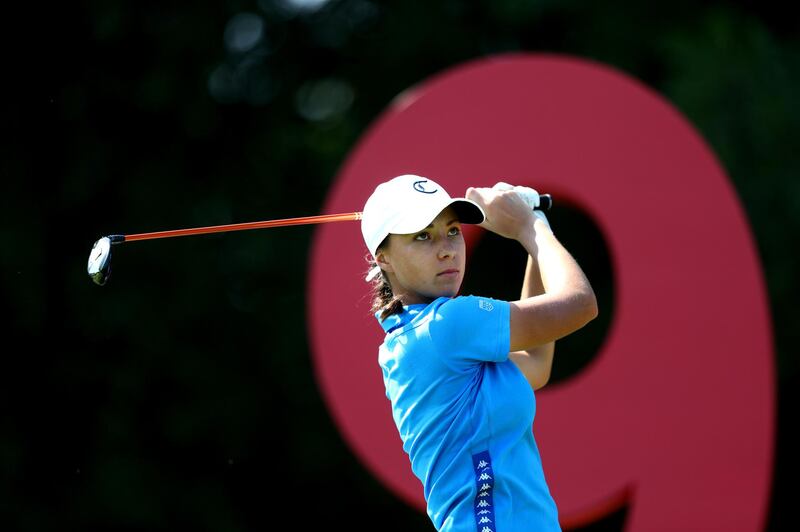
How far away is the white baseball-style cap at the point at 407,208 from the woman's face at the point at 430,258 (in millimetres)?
39

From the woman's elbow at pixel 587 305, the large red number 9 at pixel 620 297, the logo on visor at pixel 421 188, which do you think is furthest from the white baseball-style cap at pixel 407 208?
the large red number 9 at pixel 620 297

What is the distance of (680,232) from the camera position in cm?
632

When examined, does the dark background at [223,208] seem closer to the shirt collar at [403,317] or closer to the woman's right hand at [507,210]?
the woman's right hand at [507,210]

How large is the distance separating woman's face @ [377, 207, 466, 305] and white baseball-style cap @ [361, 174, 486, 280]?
4cm

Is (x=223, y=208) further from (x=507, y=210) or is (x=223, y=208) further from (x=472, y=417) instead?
(x=472, y=417)

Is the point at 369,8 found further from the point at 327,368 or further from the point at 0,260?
the point at 327,368

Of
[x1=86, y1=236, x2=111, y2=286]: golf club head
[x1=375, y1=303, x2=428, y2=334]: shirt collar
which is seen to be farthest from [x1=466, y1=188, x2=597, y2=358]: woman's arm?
[x1=86, y1=236, x2=111, y2=286]: golf club head

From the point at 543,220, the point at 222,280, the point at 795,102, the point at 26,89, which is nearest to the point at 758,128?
the point at 795,102

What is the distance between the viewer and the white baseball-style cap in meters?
3.04

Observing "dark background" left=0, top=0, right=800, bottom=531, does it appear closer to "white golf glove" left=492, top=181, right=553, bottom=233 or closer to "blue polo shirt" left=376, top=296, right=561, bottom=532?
"white golf glove" left=492, top=181, right=553, bottom=233

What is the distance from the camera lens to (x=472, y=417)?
2.97 m

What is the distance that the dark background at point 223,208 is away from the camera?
10797mm

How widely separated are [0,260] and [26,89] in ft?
5.25

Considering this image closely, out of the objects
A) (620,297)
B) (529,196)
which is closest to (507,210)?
(529,196)
